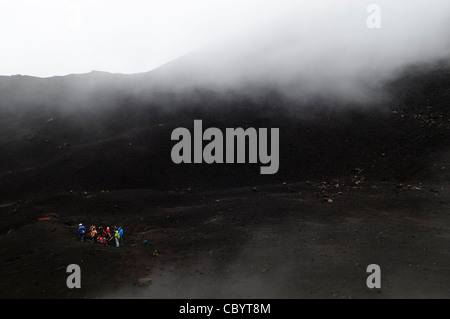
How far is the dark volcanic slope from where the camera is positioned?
2898cm

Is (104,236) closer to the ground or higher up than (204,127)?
closer to the ground

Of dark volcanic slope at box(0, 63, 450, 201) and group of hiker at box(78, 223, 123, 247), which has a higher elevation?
dark volcanic slope at box(0, 63, 450, 201)

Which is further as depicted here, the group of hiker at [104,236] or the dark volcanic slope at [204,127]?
the dark volcanic slope at [204,127]

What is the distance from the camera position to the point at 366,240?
44.2 feet

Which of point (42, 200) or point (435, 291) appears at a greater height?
point (42, 200)

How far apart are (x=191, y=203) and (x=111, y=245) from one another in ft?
27.0

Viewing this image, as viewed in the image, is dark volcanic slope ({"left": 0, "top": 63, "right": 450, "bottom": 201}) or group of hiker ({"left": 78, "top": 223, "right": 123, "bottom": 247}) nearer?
group of hiker ({"left": 78, "top": 223, "right": 123, "bottom": 247})

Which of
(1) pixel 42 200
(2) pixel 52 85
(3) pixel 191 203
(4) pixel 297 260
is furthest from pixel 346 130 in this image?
(2) pixel 52 85

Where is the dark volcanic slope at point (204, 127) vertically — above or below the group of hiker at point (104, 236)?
above

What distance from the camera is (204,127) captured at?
3816cm

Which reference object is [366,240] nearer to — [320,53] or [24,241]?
[24,241]

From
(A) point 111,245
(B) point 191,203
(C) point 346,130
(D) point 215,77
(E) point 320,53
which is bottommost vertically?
(A) point 111,245

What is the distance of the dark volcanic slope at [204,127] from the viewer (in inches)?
1141

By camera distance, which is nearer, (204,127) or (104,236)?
(104,236)
